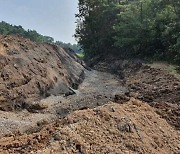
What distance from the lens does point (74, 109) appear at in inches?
589

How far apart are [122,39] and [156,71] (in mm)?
10146

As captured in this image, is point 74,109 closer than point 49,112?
No

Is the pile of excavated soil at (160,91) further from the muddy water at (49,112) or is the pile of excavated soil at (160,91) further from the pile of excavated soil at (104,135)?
the muddy water at (49,112)

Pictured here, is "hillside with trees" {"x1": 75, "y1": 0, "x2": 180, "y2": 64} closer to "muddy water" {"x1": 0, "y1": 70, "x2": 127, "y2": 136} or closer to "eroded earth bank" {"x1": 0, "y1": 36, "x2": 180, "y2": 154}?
"eroded earth bank" {"x1": 0, "y1": 36, "x2": 180, "y2": 154}

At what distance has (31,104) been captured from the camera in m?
15.5

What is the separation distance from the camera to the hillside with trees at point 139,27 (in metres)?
28.3

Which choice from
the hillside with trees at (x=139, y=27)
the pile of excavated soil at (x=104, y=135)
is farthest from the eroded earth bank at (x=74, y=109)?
the hillside with trees at (x=139, y=27)

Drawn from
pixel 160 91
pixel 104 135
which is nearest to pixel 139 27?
pixel 160 91

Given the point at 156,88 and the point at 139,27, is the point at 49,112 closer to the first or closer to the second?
the point at 156,88

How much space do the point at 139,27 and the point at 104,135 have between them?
75.6 feet

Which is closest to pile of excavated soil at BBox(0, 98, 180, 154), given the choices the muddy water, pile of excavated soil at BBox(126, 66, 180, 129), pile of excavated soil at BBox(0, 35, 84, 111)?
pile of excavated soil at BBox(126, 66, 180, 129)

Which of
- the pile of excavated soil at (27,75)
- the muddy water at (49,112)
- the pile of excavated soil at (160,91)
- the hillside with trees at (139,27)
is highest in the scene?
the hillside with trees at (139,27)

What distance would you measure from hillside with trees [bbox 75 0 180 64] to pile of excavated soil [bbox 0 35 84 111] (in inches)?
355

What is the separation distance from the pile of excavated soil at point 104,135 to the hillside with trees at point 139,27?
13.7 metres
